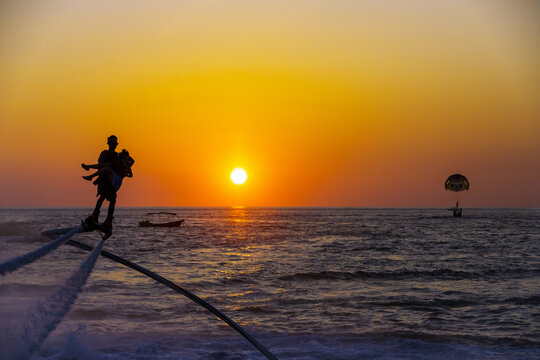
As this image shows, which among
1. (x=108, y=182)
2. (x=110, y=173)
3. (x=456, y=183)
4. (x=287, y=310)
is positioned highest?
(x=456, y=183)

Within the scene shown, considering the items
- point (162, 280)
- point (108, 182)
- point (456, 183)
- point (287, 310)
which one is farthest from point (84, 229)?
point (456, 183)

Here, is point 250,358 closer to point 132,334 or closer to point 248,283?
point 132,334

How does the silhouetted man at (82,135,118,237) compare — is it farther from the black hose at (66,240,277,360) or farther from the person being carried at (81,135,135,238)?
the black hose at (66,240,277,360)

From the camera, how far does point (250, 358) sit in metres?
16.0

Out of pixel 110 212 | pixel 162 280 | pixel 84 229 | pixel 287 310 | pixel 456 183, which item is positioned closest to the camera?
pixel 84 229

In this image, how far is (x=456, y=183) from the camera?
12544cm

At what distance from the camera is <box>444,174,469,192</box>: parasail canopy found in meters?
124

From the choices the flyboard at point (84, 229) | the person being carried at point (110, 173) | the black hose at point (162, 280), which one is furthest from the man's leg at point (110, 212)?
the black hose at point (162, 280)

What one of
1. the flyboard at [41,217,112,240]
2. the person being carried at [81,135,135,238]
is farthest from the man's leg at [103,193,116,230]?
the flyboard at [41,217,112,240]

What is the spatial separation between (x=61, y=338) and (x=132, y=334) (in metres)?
2.25

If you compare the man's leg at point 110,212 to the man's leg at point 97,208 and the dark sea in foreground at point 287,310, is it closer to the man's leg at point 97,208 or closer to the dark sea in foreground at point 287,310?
the man's leg at point 97,208

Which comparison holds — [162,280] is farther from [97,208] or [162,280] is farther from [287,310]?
[287,310]

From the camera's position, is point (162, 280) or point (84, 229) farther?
point (162, 280)

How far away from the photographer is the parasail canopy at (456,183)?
4884 inches
